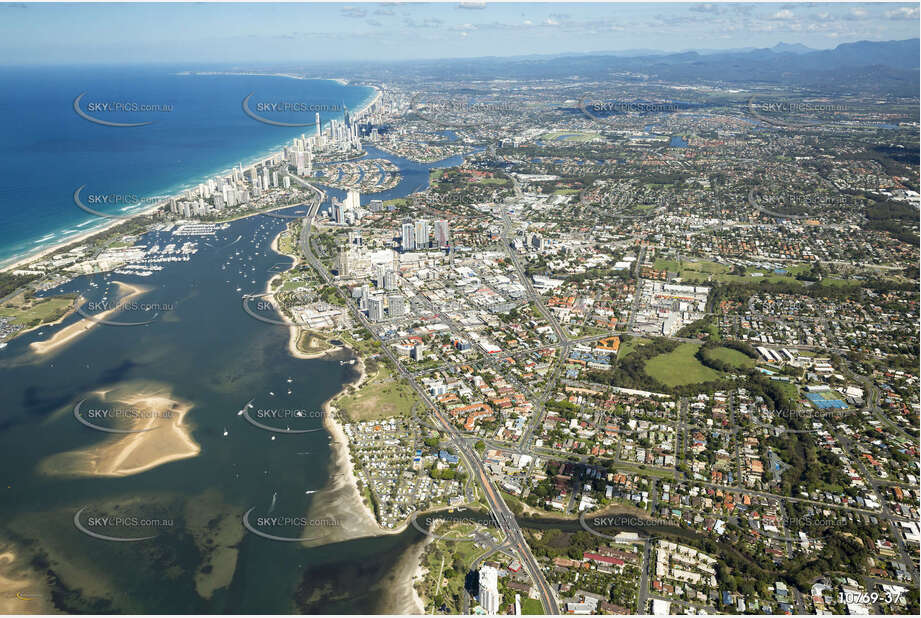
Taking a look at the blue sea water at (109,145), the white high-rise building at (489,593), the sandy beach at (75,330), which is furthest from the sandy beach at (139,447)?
the blue sea water at (109,145)

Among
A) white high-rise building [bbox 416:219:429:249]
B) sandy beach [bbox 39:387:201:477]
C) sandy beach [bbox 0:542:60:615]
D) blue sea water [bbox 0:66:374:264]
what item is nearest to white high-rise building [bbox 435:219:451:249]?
white high-rise building [bbox 416:219:429:249]

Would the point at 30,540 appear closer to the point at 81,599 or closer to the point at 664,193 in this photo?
the point at 81,599

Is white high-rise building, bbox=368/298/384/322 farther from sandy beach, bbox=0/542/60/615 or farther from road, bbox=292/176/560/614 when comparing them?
sandy beach, bbox=0/542/60/615

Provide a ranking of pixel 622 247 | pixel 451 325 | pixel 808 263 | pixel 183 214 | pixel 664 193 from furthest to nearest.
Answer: pixel 664 193 → pixel 183 214 → pixel 622 247 → pixel 808 263 → pixel 451 325

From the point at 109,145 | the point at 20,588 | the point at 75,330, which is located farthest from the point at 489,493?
the point at 109,145

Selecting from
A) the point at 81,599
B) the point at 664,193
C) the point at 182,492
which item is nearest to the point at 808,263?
the point at 664,193

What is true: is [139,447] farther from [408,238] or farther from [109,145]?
[109,145]
